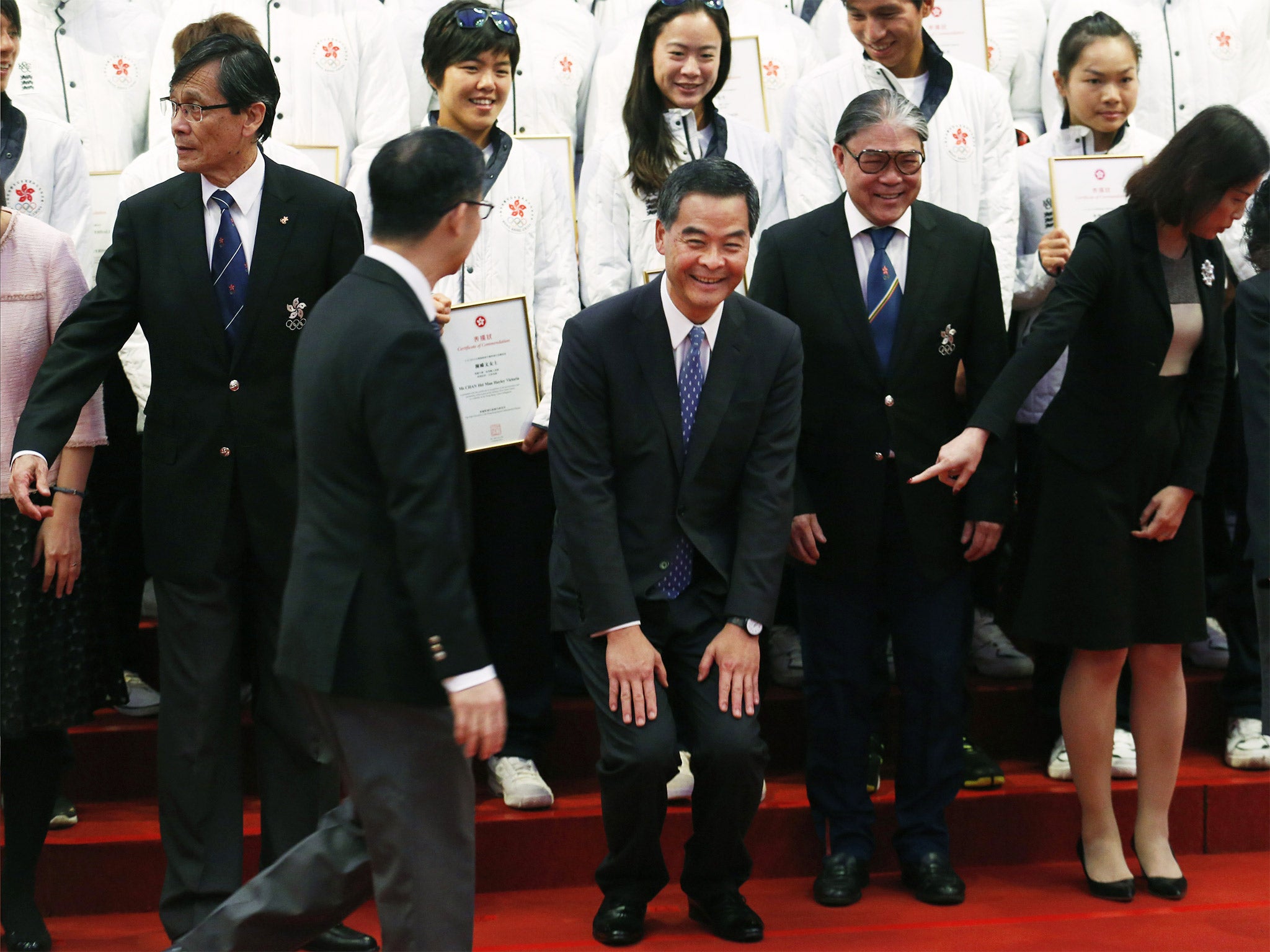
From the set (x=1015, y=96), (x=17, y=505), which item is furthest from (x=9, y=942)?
(x=1015, y=96)

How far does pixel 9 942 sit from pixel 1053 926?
2.33m

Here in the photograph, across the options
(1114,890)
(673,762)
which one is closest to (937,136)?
(673,762)

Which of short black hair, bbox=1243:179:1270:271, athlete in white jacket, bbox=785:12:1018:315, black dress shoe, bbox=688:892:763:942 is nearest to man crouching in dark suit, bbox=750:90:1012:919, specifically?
black dress shoe, bbox=688:892:763:942

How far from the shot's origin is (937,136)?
3836 millimetres

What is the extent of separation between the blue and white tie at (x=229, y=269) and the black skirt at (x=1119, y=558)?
1.92 m

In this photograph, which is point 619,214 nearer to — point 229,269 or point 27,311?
point 229,269

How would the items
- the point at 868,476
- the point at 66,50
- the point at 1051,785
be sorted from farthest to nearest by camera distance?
the point at 66,50 → the point at 1051,785 → the point at 868,476

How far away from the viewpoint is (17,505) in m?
2.88

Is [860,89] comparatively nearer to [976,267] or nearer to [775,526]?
[976,267]

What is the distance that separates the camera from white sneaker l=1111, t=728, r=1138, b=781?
3.76 meters

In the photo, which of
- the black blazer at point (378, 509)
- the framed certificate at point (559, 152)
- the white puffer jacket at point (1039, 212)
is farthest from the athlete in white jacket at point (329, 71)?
the black blazer at point (378, 509)

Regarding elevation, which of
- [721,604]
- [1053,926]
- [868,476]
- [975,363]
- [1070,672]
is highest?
[975,363]

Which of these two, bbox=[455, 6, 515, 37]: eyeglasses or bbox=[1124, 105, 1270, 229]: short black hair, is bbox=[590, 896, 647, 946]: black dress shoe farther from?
bbox=[455, 6, 515, 37]: eyeglasses

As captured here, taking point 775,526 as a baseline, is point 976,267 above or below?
above
